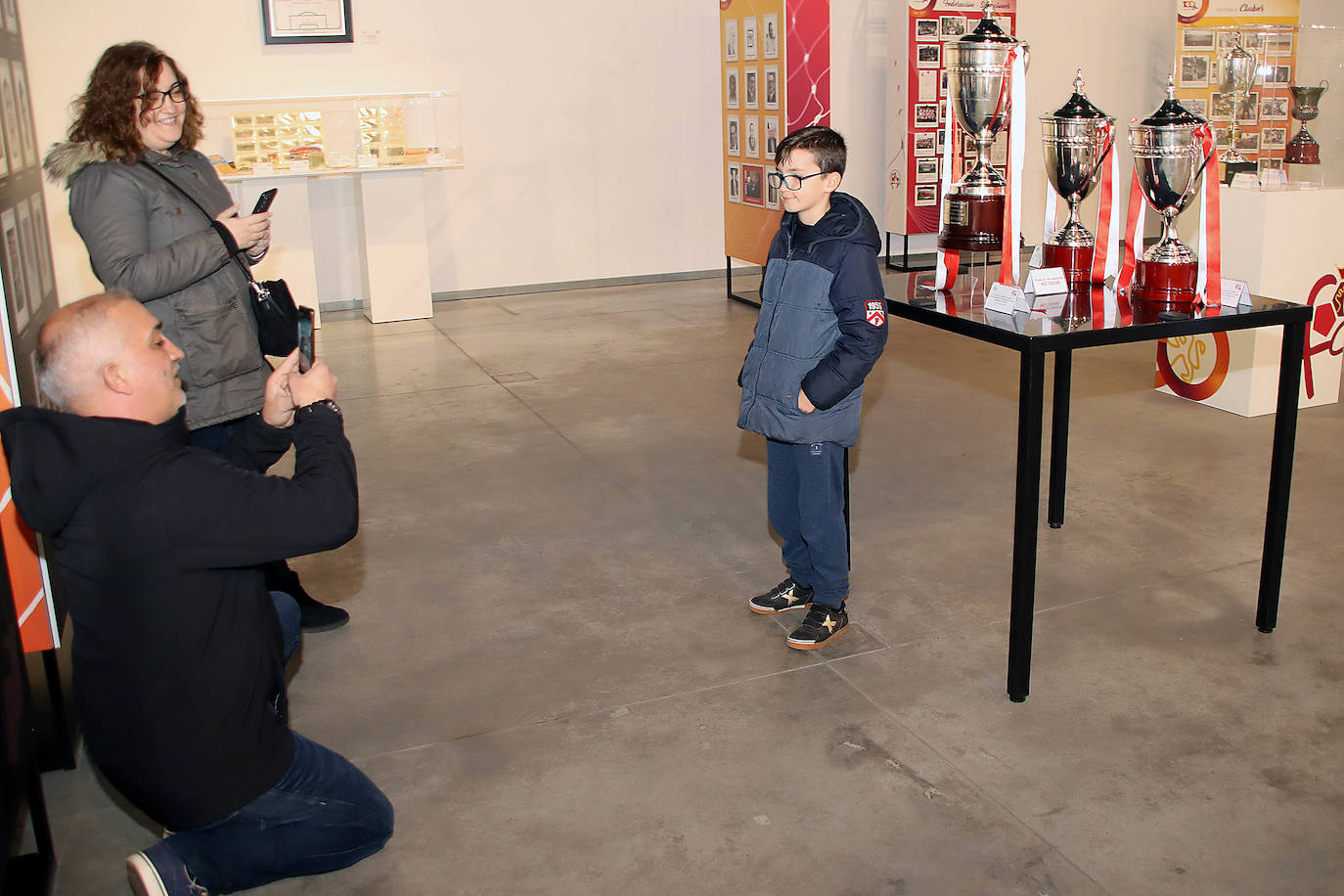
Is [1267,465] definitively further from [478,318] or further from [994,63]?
[478,318]

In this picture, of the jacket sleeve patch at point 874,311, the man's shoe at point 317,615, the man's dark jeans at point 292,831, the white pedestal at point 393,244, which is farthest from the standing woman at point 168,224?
the white pedestal at point 393,244

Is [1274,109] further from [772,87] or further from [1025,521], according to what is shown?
[1025,521]

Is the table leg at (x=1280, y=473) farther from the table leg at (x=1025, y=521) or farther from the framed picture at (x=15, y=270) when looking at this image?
the framed picture at (x=15, y=270)

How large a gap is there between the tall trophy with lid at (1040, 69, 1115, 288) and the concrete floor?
96 centimetres

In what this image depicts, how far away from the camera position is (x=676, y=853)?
2.28 m

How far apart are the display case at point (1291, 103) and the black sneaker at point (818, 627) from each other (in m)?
3.30

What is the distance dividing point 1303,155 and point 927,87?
11.6ft

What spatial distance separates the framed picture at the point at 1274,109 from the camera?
8125 mm

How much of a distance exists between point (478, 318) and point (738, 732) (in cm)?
568

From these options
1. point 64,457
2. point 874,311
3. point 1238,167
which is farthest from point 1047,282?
point 1238,167

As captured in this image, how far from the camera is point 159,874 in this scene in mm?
2012

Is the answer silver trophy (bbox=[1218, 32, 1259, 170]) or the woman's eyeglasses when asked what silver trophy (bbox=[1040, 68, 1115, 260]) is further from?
silver trophy (bbox=[1218, 32, 1259, 170])

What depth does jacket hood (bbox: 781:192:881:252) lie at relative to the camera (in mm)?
2863

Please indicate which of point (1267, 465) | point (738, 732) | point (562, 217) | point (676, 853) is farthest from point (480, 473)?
point (562, 217)
